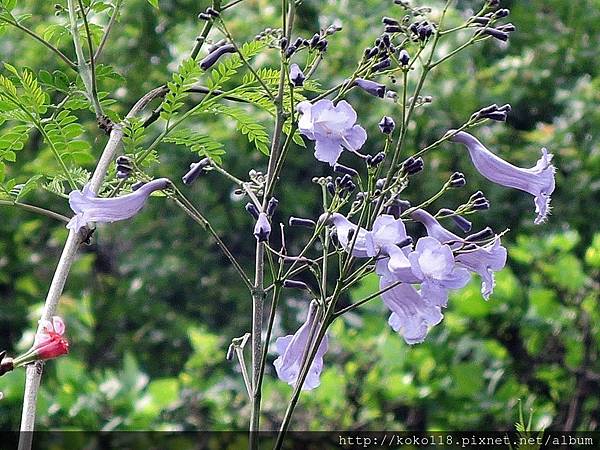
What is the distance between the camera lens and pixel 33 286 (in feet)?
15.4

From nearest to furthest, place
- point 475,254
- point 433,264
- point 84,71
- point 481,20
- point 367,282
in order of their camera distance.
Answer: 1. point 433,264
2. point 475,254
3. point 481,20
4. point 84,71
5. point 367,282

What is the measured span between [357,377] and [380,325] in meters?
→ 0.23

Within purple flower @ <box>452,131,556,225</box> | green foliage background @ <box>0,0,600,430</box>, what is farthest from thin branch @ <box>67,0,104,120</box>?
green foliage background @ <box>0,0,600,430</box>

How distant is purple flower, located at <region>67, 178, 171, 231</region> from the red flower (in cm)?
12

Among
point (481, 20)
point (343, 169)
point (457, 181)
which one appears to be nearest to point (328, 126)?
point (343, 169)

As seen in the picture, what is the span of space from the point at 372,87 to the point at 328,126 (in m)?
0.09

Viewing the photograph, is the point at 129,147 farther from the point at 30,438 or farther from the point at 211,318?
the point at 211,318

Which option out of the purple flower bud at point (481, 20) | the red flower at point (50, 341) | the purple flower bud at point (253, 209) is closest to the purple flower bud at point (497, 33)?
the purple flower bud at point (481, 20)

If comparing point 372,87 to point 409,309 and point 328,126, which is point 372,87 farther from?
point 409,309

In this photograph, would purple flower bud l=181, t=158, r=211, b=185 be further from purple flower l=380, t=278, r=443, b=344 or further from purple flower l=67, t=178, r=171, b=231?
purple flower l=380, t=278, r=443, b=344

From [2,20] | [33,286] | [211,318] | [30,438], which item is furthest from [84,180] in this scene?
[211,318]

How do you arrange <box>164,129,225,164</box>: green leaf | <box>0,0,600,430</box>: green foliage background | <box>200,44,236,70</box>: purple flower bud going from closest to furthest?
<box>200,44,236,70</box>: purple flower bud, <box>164,129,225,164</box>: green leaf, <box>0,0,600,430</box>: green foliage background

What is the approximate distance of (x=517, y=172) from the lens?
1262 millimetres

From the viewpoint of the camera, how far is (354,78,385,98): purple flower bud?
1111mm
